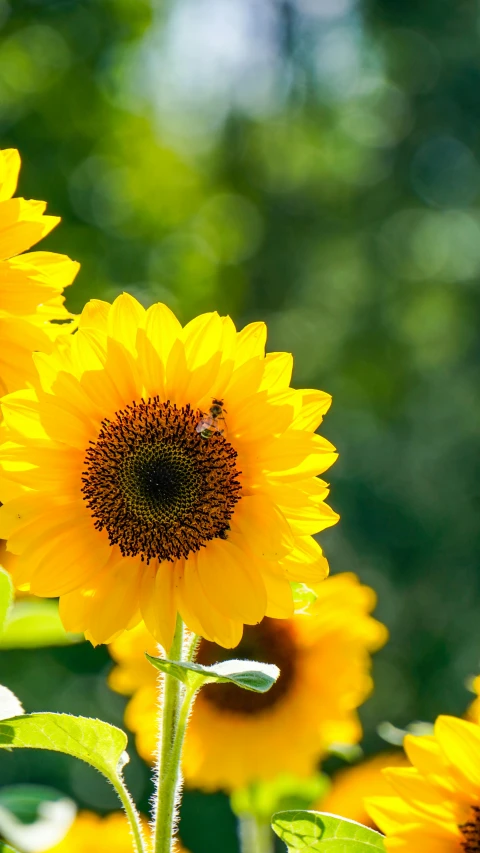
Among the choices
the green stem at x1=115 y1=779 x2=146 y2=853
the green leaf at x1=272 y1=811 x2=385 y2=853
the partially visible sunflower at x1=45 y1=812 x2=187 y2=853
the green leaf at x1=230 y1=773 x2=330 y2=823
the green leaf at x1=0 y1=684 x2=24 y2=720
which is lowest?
the partially visible sunflower at x1=45 y1=812 x2=187 y2=853

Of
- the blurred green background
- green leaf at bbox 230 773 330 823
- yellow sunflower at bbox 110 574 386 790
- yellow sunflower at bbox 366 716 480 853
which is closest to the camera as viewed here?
yellow sunflower at bbox 366 716 480 853

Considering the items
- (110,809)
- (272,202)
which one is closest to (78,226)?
(272,202)

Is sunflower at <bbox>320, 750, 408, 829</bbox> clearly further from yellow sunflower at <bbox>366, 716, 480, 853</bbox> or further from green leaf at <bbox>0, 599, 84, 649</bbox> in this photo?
yellow sunflower at <bbox>366, 716, 480, 853</bbox>

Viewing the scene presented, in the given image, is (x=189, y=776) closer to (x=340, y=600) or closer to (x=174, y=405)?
(x=340, y=600)

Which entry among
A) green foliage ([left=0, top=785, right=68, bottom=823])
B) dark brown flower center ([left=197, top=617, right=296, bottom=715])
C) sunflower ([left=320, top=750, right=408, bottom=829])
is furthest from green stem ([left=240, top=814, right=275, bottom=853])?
dark brown flower center ([left=197, top=617, right=296, bottom=715])

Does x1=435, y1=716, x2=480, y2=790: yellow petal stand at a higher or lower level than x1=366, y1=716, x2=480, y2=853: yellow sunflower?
higher

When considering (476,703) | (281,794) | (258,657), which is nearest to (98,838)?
(281,794)

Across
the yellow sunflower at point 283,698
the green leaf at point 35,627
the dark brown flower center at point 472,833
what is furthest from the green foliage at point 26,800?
the dark brown flower center at point 472,833
